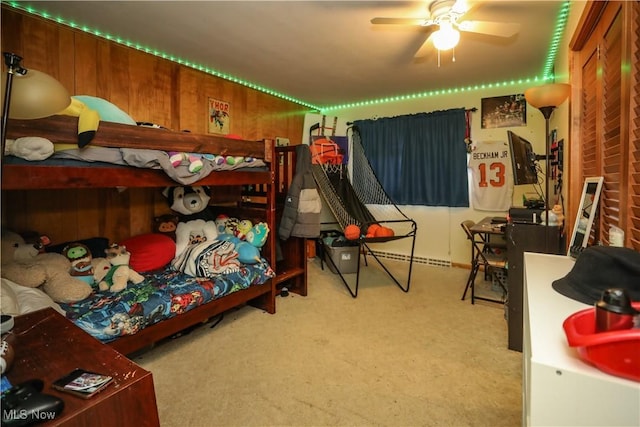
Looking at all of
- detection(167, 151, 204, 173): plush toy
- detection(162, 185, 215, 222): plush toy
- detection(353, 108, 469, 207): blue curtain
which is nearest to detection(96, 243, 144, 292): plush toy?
detection(162, 185, 215, 222): plush toy

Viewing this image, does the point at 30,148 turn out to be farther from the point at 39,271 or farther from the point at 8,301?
the point at 39,271

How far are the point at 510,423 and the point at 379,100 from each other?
400 cm

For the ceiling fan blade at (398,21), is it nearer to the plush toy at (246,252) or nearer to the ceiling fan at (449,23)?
the ceiling fan at (449,23)

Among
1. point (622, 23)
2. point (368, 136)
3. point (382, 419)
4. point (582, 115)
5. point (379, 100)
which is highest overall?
point (379, 100)

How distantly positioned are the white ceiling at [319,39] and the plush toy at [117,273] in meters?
1.68

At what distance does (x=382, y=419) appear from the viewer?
61.1 inches

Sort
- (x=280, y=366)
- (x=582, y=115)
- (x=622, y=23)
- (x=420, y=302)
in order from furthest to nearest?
(x=420, y=302) < (x=280, y=366) < (x=582, y=115) < (x=622, y=23)

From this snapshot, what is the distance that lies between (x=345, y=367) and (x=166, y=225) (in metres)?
1.98

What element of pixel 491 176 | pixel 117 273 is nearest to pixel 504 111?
pixel 491 176

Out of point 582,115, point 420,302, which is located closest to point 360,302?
point 420,302

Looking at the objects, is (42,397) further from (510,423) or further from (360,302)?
(360,302)

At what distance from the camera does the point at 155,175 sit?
1949mm

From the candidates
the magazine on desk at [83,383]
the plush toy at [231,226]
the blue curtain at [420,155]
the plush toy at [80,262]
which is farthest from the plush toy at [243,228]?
the blue curtain at [420,155]

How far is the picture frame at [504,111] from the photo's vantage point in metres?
3.71
